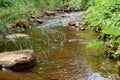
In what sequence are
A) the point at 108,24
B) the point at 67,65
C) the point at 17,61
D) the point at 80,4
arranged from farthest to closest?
the point at 80,4 < the point at 108,24 < the point at 67,65 < the point at 17,61

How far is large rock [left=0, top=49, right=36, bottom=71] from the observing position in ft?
15.1

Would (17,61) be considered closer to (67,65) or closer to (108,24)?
(67,65)

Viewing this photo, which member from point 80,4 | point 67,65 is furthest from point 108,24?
point 80,4

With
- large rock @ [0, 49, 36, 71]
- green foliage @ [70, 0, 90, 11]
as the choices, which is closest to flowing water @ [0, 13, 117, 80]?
large rock @ [0, 49, 36, 71]

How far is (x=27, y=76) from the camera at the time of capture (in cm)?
425

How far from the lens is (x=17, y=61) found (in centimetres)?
465

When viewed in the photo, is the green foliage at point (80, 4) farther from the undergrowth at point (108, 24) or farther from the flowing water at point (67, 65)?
the flowing water at point (67, 65)

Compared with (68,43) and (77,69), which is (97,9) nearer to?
(68,43)

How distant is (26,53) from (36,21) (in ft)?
17.6

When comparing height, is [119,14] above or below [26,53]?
above

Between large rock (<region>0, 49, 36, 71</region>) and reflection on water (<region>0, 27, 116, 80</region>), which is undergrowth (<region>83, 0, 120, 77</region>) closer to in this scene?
reflection on water (<region>0, 27, 116, 80</region>)

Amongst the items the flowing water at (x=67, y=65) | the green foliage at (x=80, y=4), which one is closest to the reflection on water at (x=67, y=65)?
the flowing water at (x=67, y=65)

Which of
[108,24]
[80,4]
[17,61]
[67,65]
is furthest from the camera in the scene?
[80,4]

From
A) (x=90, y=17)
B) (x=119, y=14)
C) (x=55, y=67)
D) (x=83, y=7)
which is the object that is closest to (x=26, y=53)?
(x=55, y=67)
